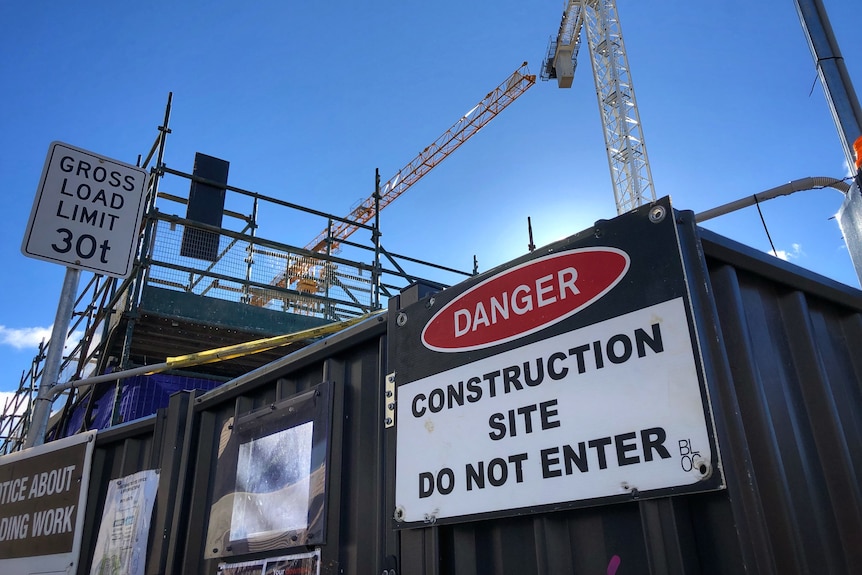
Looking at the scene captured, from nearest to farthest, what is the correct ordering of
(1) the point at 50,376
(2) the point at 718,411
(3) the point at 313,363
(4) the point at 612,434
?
(2) the point at 718,411 < (4) the point at 612,434 < (3) the point at 313,363 < (1) the point at 50,376

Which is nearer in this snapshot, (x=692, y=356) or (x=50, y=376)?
(x=692, y=356)

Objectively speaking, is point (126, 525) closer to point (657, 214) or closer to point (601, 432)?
point (601, 432)

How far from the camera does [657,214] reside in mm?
2191

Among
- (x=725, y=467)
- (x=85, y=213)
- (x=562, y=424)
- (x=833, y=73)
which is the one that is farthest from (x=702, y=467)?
(x=85, y=213)

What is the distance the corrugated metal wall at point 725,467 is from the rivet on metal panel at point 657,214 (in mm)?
61

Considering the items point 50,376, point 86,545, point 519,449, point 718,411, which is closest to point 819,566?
point 718,411

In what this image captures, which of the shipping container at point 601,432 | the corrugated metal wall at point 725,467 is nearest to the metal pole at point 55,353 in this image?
the shipping container at point 601,432

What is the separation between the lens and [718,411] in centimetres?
186

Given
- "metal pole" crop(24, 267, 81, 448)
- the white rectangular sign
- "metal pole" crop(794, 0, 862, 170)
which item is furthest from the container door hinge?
"metal pole" crop(24, 267, 81, 448)

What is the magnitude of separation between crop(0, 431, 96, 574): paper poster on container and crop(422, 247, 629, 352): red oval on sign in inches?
136

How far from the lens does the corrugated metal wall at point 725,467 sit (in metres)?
1.87

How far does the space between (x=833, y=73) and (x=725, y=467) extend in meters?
3.72

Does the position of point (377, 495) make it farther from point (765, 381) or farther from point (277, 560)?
point (765, 381)

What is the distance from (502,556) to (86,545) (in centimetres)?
367
